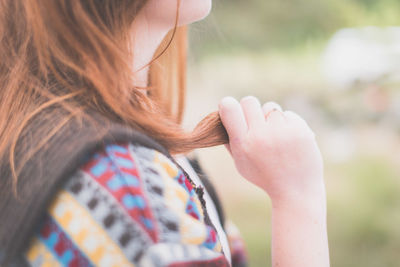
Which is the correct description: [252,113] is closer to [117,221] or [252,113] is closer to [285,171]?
[285,171]

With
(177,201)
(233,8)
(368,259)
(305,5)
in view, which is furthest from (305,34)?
(177,201)

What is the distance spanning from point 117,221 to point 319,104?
6.99 feet

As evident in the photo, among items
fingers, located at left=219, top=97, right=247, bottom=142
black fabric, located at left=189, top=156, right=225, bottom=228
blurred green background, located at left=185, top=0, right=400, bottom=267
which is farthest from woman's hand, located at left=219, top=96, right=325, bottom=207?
blurred green background, located at left=185, top=0, right=400, bottom=267

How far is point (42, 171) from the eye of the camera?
0.43m

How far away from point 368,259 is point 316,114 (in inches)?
32.1

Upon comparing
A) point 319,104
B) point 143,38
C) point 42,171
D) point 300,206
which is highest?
point 143,38

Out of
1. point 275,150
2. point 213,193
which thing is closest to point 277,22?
point 213,193

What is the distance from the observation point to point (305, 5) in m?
2.53

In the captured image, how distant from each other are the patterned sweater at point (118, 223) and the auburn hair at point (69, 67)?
0.07 metres

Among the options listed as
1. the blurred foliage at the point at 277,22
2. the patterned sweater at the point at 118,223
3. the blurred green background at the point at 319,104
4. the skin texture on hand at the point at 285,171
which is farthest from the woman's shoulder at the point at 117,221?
the blurred foliage at the point at 277,22

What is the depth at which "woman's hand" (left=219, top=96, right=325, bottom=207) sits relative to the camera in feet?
1.92

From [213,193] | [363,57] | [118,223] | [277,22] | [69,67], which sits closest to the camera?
[118,223]

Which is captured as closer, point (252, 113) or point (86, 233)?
point (86, 233)

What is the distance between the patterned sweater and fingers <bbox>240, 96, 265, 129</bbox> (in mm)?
197
